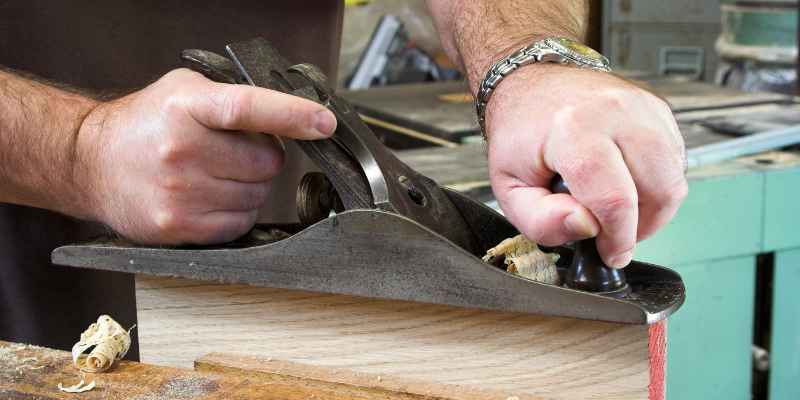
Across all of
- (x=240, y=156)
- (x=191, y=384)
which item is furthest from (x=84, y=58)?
(x=191, y=384)

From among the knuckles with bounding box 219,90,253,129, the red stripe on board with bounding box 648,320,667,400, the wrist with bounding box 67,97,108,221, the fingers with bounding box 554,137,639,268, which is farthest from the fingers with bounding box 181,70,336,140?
the red stripe on board with bounding box 648,320,667,400

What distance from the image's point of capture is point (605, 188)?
799 mm

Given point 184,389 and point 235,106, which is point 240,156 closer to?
point 235,106

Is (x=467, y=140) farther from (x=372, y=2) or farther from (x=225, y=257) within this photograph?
(x=372, y=2)

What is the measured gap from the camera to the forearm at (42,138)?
1005mm

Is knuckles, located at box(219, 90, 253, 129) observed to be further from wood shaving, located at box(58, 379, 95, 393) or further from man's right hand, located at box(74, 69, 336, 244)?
wood shaving, located at box(58, 379, 95, 393)

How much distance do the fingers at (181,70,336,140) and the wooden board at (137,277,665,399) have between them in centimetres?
16

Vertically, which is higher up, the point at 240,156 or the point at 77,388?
the point at 240,156

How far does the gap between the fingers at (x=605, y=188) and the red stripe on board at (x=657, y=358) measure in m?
0.07

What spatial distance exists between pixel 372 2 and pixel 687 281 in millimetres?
2338

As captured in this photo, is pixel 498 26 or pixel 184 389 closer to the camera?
pixel 184 389

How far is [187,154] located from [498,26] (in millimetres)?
457

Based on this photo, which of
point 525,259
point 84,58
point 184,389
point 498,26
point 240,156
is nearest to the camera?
point 184,389

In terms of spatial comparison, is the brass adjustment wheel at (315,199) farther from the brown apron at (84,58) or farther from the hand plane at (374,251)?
the brown apron at (84,58)
